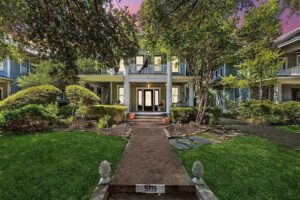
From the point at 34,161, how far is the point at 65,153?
1.05 m

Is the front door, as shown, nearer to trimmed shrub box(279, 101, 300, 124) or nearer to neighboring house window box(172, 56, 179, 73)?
neighboring house window box(172, 56, 179, 73)

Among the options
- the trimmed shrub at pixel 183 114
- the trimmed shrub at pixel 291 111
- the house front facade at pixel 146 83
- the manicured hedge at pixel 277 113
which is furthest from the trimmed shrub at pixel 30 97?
the trimmed shrub at pixel 291 111

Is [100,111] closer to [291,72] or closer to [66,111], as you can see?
[66,111]

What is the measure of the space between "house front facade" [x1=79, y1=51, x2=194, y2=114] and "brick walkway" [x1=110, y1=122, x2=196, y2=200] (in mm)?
10424

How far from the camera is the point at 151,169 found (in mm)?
7312

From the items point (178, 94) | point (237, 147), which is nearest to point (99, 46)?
point (237, 147)

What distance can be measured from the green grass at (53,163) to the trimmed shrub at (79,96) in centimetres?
470

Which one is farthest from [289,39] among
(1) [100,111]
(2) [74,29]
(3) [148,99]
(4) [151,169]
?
(2) [74,29]

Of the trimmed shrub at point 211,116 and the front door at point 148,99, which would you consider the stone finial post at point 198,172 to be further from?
the front door at point 148,99

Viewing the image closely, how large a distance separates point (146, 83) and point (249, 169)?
54.3 feet

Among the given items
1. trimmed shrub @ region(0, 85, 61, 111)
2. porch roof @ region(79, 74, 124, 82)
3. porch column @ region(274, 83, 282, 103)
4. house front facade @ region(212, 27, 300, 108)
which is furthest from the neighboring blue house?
porch column @ region(274, 83, 282, 103)

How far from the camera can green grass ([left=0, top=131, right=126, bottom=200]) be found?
5.88 metres

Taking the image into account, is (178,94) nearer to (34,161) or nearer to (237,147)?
(237,147)

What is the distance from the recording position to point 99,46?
22.4 feet
